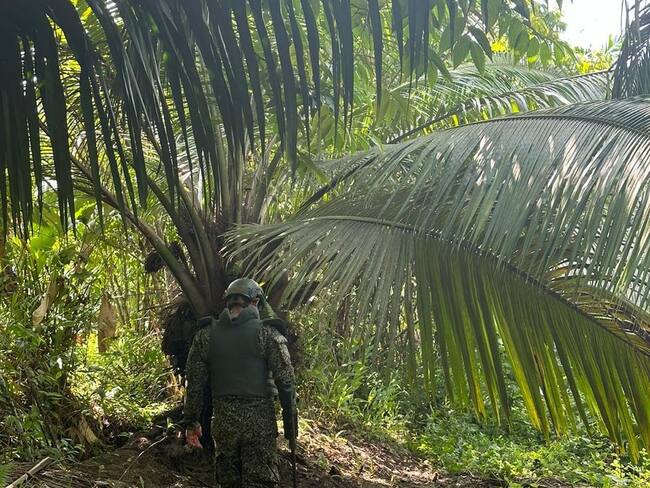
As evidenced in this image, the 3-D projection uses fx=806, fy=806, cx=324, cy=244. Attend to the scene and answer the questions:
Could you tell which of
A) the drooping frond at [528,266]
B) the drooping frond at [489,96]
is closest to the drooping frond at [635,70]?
the drooping frond at [528,266]

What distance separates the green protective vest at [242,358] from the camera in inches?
199

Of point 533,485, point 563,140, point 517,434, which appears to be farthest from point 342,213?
point 517,434

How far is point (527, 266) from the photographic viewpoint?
11.4 feet

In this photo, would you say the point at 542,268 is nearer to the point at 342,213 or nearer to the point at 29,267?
the point at 342,213

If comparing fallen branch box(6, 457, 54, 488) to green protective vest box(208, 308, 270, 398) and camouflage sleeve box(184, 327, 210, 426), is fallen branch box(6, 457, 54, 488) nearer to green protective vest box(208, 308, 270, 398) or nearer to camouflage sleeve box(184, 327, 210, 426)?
camouflage sleeve box(184, 327, 210, 426)

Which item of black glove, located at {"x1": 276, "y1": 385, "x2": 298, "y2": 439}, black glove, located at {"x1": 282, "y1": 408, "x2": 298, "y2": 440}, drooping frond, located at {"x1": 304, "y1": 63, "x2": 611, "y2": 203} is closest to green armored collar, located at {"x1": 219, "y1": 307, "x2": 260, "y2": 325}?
black glove, located at {"x1": 276, "y1": 385, "x2": 298, "y2": 439}

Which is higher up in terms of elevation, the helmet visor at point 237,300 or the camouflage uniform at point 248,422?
the helmet visor at point 237,300

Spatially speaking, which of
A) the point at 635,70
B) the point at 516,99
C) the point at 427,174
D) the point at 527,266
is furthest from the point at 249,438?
the point at 516,99

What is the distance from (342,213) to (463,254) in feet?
3.59

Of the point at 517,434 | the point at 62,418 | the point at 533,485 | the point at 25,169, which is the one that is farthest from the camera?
the point at 517,434

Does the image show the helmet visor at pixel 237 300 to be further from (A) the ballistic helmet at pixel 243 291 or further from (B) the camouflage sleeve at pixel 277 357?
(B) the camouflage sleeve at pixel 277 357

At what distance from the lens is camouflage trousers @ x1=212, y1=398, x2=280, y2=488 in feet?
16.6

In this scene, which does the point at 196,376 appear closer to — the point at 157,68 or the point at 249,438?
the point at 249,438

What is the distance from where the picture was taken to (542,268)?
305cm
